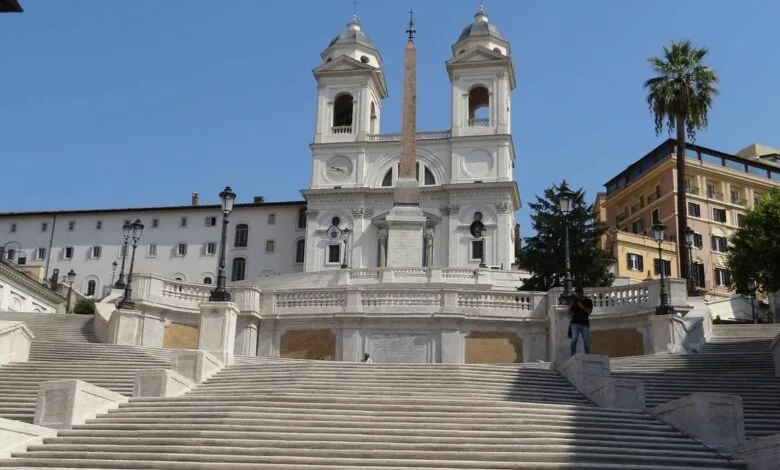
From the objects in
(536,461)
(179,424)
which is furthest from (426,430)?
(179,424)

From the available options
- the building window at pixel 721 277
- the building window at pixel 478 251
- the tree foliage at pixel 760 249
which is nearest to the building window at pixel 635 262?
the building window at pixel 721 277

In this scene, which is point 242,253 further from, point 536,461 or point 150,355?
point 536,461

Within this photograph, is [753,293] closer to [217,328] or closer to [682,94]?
[682,94]

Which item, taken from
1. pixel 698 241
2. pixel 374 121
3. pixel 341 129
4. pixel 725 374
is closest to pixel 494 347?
pixel 725 374

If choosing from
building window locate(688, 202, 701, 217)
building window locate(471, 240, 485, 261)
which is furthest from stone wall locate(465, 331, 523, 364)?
building window locate(688, 202, 701, 217)

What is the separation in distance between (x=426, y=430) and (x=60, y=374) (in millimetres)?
10338

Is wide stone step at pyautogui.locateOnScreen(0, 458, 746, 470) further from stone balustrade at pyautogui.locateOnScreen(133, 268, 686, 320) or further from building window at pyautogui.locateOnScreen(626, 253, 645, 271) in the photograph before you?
building window at pyautogui.locateOnScreen(626, 253, 645, 271)

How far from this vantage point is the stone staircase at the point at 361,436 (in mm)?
13383

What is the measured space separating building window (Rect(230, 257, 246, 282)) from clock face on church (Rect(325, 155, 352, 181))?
12721mm

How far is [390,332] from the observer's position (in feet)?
98.0

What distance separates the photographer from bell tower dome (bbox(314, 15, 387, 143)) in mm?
81625

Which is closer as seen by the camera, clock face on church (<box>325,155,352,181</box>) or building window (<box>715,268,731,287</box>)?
clock face on church (<box>325,155,352,181</box>)

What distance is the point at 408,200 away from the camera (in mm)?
55250

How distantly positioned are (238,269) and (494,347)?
5790 cm
